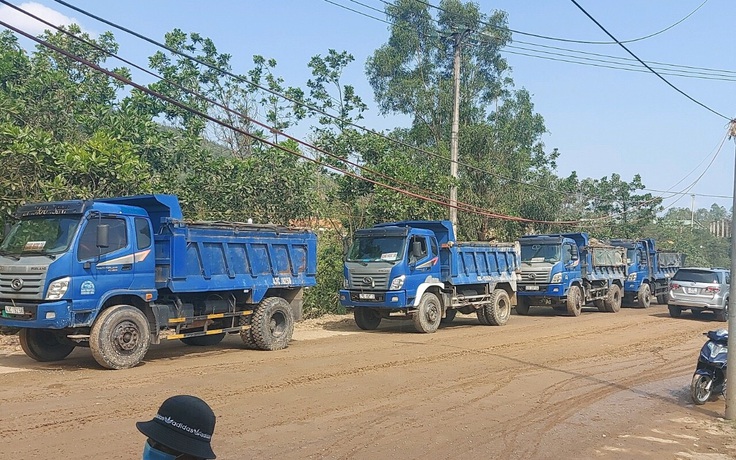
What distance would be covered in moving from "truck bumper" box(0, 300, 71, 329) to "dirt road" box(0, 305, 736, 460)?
789 mm

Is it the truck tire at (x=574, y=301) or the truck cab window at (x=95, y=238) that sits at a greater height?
the truck cab window at (x=95, y=238)

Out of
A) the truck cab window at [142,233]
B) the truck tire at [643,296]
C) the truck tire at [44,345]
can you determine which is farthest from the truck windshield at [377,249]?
the truck tire at [643,296]

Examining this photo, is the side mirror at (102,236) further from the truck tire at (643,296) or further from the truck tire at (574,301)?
the truck tire at (643,296)

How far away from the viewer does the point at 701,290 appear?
75.9 feet

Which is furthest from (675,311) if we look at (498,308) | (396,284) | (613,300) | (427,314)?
(396,284)

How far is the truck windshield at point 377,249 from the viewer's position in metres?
17.6

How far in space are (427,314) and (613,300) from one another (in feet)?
40.5

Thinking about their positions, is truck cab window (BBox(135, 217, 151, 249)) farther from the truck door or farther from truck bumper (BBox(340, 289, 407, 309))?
truck bumper (BBox(340, 289, 407, 309))

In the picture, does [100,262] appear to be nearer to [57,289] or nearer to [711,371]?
[57,289]

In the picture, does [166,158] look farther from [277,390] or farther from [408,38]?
[408,38]

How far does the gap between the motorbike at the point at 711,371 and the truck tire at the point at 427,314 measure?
8.30 m

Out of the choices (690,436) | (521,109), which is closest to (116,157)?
(690,436)

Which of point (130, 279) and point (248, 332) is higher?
point (130, 279)

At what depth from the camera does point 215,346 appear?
15094mm
